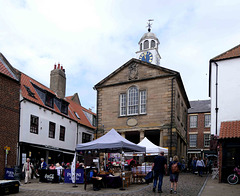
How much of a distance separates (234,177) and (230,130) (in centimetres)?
278

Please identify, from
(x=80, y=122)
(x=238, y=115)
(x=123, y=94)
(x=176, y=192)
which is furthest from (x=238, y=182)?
(x=80, y=122)

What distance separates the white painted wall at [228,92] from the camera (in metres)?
21.0

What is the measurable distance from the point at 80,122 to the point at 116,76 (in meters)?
7.61

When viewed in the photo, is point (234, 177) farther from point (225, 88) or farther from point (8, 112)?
point (8, 112)

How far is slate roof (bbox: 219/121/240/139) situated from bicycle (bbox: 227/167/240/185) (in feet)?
5.81

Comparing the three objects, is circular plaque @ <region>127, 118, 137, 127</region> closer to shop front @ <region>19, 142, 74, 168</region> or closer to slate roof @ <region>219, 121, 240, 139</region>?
shop front @ <region>19, 142, 74, 168</region>

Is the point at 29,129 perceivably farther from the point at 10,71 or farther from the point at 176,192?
the point at 176,192

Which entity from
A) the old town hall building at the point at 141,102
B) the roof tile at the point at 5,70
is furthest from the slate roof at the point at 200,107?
the roof tile at the point at 5,70

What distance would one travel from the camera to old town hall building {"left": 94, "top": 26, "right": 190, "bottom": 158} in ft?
80.1

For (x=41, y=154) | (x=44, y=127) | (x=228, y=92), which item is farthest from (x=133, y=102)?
(x=41, y=154)

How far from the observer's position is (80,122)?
31.9 meters

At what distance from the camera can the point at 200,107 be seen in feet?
150

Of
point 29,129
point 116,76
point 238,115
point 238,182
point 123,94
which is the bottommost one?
point 238,182

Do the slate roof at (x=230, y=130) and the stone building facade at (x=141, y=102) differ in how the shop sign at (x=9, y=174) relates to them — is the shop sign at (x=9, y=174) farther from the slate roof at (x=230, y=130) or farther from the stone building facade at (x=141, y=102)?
the slate roof at (x=230, y=130)
